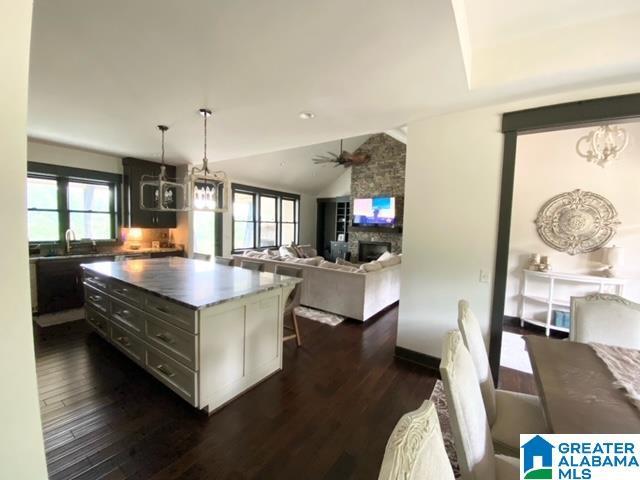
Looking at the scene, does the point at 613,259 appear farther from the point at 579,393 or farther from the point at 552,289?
the point at 579,393

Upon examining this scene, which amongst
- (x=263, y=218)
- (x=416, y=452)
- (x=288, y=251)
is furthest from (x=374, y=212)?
(x=416, y=452)

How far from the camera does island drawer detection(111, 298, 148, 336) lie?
2.49 meters

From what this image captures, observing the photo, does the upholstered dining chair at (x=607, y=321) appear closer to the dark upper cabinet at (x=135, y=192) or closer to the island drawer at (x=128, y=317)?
the island drawer at (x=128, y=317)

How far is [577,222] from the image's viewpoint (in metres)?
3.69

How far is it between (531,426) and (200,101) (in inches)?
134

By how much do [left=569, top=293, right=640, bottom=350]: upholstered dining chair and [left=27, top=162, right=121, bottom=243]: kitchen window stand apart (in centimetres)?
657

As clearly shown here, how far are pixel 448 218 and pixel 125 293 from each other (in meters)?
3.29

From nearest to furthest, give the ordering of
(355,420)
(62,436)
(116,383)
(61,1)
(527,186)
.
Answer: (61,1)
(62,436)
(355,420)
(116,383)
(527,186)

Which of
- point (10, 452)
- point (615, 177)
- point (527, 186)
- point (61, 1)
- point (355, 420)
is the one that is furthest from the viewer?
point (527, 186)

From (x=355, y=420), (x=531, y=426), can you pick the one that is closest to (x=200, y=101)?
(x=355, y=420)

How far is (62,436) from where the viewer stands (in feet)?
6.12

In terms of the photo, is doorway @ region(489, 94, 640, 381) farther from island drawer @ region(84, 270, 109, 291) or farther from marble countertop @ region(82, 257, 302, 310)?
island drawer @ region(84, 270, 109, 291)

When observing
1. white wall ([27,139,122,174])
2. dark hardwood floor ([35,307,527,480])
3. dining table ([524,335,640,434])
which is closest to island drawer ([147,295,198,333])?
dark hardwood floor ([35,307,527,480])

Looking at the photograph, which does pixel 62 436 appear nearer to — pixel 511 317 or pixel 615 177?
pixel 511 317
